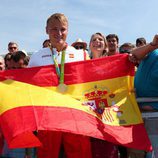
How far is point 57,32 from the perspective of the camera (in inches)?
184

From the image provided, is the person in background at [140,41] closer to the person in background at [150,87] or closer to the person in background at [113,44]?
the person in background at [113,44]

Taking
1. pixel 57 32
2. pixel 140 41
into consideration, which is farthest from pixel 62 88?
pixel 140 41

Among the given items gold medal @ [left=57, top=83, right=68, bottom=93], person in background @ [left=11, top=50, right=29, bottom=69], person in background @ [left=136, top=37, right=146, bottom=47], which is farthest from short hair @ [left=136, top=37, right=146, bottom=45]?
gold medal @ [left=57, top=83, right=68, bottom=93]

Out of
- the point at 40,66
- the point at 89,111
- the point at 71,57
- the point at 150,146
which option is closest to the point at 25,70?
the point at 40,66

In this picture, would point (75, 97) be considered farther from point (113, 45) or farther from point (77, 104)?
point (113, 45)

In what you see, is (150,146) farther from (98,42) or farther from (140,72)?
(98,42)

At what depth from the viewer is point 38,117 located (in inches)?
157

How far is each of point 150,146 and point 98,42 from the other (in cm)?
221

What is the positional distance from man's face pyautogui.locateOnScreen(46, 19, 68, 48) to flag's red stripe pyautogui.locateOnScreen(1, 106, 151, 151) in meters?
0.98

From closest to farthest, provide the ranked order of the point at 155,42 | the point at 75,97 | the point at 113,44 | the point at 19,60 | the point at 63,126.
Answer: the point at 63,126, the point at 155,42, the point at 75,97, the point at 19,60, the point at 113,44

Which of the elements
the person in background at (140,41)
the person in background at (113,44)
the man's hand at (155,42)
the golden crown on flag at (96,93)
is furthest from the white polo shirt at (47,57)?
the person in background at (140,41)

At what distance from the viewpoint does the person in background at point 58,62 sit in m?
4.26

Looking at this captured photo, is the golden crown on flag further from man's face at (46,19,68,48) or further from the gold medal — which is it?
man's face at (46,19,68,48)

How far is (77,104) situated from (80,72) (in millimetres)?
577
